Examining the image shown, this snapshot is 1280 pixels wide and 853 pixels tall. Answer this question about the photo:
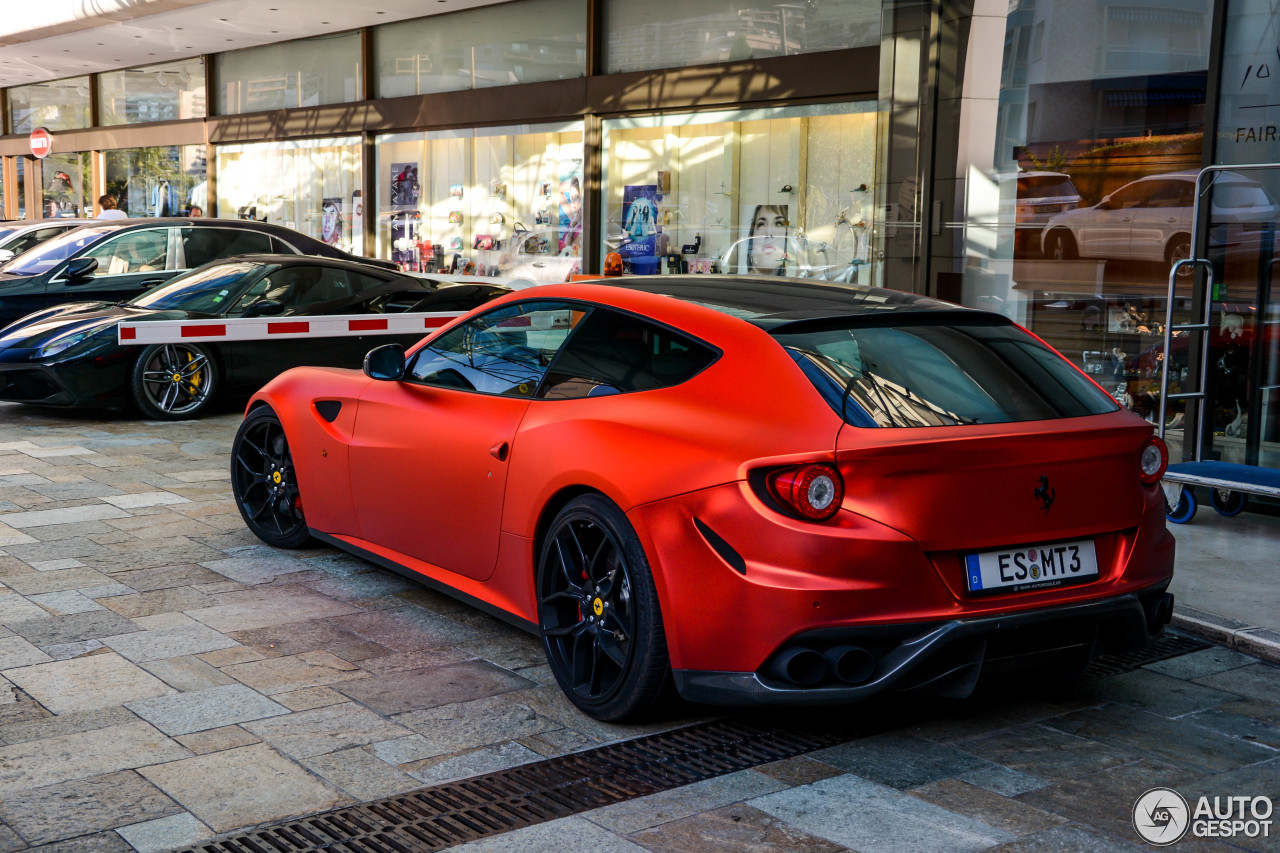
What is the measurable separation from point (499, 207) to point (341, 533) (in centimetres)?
1255

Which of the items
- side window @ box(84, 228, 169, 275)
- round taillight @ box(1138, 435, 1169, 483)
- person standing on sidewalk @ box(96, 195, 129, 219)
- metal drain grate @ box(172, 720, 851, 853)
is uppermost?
person standing on sidewalk @ box(96, 195, 129, 219)

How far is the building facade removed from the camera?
8.08 metres

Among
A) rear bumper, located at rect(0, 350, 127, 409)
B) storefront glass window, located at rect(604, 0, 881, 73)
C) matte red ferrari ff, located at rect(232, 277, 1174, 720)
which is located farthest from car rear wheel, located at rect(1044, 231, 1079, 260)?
rear bumper, located at rect(0, 350, 127, 409)

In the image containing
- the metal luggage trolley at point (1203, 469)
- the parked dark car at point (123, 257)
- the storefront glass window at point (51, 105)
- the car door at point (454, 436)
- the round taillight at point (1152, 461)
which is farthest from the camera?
the storefront glass window at point (51, 105)

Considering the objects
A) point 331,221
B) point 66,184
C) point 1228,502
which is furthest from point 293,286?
point 66,184

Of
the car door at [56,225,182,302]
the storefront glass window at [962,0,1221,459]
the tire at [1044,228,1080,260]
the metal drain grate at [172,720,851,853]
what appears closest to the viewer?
the metal drain grate at [172,720,851,853]

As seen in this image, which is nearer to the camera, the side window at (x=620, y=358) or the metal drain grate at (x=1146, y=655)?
the side window at (x=620, y=358)

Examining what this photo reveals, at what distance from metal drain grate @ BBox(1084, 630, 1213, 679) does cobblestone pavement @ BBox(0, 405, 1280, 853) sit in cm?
7

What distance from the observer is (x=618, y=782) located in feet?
11.8

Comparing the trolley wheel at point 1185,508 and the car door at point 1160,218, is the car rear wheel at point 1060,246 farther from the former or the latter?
the trolley wheel at point 1185,508

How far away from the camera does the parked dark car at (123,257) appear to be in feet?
A: 41.0

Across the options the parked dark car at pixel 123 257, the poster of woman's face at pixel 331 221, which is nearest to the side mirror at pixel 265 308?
the parked dark car at pixel 123 257

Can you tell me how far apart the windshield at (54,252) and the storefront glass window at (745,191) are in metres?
6.09

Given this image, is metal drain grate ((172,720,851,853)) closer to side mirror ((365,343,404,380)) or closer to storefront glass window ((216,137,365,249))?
side mirror ((365,343,404,380))
